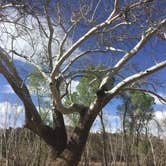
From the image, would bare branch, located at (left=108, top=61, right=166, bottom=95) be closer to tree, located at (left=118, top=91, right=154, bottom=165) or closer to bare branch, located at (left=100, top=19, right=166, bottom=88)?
bare branch, located at (left=100, top=19, right=166, bottom=88)

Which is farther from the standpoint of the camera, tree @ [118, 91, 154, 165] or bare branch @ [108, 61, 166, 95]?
tree @ [118, 91, 154, 165]

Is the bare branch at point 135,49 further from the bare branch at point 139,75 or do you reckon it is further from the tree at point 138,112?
the tree at point 138,112

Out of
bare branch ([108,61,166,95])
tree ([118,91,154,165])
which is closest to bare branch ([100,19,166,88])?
bare branch ([108,61,166,95])

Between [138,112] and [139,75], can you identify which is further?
[138,112]

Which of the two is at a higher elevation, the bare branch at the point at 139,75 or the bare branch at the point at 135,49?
the bare branch at the point at 135,49

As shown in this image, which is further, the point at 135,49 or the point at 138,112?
Result: the point at 138,112

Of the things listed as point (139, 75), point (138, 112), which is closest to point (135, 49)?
point (139, 75)

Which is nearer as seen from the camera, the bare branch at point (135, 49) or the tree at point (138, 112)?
the bare branch at point (135, 49)

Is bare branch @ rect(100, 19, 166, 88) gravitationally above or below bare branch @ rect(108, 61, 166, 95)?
above

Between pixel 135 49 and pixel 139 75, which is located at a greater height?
pixel 135 49

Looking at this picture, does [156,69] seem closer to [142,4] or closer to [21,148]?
[142,4]

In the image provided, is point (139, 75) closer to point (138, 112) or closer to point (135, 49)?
point (135, 49)

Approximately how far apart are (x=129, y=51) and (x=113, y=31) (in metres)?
0.66

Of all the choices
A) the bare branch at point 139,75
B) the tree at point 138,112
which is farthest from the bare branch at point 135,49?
the tree at point 138,112
